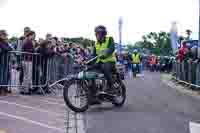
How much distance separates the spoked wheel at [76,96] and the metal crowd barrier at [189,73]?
20.8ft

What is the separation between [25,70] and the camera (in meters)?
12.8

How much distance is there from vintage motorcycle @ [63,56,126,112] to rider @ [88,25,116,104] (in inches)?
5.3

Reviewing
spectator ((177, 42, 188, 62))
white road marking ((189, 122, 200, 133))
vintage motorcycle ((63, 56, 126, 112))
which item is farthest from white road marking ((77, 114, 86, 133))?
spectator ((177, 42, 188, 62))

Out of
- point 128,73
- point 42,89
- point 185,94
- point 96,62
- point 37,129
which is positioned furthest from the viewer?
point 128,73

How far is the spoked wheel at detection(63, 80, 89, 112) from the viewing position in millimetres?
9562

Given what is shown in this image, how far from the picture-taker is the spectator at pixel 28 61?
12.8 metres

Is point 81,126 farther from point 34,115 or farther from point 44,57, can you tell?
point 44,57

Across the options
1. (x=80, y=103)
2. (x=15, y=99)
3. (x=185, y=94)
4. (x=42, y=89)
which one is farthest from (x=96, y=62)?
(x=185, y=94)

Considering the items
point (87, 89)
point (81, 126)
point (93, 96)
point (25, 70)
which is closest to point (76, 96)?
point (87, 89)

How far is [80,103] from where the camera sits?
32.3 ft

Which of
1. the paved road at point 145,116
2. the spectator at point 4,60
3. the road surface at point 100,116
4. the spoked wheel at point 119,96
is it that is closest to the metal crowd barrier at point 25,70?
the spectator at point 4,60

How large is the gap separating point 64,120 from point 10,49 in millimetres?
4268

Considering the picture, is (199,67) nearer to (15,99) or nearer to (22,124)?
(15,99)

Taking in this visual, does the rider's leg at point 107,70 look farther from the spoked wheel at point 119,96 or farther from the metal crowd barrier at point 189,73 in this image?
the metal crowd barrier at point 189,73
